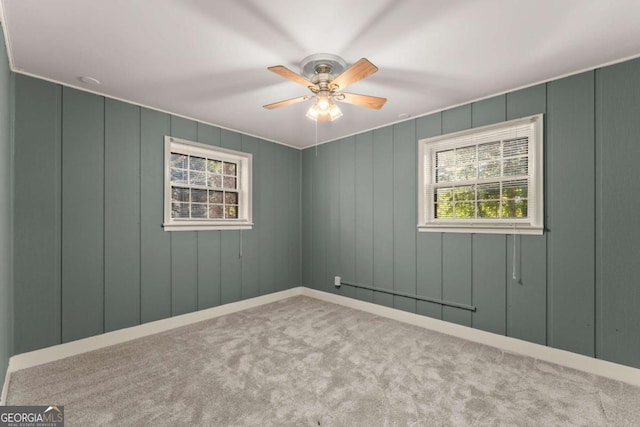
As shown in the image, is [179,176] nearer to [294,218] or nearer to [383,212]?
[294,218]

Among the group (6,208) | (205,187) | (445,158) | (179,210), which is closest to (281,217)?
(205,187)

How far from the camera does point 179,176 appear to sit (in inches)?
147

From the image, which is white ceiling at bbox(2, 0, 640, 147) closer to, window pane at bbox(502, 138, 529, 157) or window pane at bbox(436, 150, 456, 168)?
window pane at bbox(502, 138, 529, 157)

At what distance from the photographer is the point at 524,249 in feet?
9.48

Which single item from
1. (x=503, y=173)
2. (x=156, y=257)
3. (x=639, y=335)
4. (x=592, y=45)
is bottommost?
(x=639, y=335)

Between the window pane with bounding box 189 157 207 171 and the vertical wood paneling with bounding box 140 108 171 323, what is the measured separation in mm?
409

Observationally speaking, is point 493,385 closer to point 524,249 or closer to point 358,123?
point 524,249

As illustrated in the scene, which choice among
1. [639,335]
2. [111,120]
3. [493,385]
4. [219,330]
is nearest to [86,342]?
[219,330]

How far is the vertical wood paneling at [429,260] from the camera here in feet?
11.4

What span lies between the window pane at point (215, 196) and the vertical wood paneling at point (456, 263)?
116 inches

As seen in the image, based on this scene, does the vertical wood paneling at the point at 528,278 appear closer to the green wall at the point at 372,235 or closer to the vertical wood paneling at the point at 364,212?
the green wall at the point at 372,235

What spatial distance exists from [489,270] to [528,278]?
34 cm

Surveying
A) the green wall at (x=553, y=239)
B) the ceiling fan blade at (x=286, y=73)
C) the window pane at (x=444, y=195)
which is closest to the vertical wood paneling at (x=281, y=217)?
the green wall at (x=553, y=239)

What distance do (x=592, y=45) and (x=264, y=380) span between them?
11.6ft
